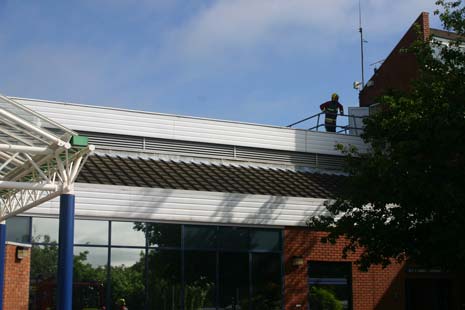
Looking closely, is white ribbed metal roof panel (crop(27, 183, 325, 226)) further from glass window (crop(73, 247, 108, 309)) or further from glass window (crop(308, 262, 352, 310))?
glass window (crop(308, 262, 352, 310))

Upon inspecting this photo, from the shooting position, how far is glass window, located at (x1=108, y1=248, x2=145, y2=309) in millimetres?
20000

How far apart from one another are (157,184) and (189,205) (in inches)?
46.5

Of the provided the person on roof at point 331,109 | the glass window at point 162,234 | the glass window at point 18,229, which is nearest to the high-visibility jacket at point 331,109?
the person on roof at point 331,109

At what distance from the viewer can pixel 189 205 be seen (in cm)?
2108

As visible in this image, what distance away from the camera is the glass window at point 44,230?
19203 mm

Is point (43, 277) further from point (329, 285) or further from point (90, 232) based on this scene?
point (329, 285)

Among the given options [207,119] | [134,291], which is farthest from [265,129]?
[134,291]

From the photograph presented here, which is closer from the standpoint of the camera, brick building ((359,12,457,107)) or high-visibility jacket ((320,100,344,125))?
high-visibility jacket ((320,100,344,125))

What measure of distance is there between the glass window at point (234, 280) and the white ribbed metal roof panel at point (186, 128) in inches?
209

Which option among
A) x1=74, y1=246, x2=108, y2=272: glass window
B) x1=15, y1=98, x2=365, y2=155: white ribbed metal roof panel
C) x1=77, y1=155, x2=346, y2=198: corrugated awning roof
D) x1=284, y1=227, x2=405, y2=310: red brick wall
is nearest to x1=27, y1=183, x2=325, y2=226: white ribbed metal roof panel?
x1=284, y1=227, x2=405, y2=310: red brick wall

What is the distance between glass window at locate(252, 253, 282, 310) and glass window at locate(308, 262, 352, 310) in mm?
1131

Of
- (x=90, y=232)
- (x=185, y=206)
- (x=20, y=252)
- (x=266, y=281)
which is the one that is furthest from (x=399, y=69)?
(x=20, y=252)

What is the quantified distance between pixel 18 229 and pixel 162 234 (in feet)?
12.4

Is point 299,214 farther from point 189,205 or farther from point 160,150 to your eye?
point 160,150
